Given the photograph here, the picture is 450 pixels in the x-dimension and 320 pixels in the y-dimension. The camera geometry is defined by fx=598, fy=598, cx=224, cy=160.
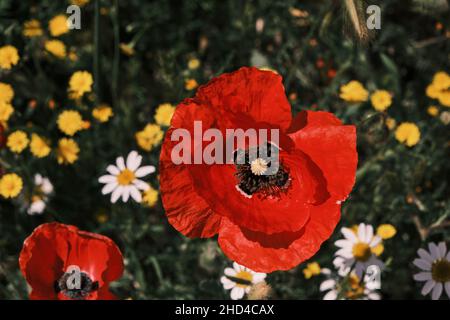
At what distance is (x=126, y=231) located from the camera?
117 inches

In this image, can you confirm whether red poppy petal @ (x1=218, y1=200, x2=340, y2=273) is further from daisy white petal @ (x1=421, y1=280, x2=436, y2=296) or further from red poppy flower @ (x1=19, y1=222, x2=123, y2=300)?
daisy white petal @ (x1=421, y1=280, x2=436, y2=296)

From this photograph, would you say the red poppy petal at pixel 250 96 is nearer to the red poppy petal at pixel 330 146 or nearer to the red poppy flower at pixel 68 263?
the red poppy petal at pixel 330 146

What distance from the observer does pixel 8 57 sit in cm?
300

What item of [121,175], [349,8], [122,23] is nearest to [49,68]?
[122,23]

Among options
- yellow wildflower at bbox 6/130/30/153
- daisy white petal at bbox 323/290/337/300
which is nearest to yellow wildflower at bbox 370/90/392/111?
daisy white petal at bbox 323/290/337/300

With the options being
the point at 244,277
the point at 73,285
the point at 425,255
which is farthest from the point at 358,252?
the point at 73,285

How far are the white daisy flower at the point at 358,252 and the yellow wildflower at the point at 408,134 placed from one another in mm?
518

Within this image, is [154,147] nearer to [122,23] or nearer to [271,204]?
[271,204]

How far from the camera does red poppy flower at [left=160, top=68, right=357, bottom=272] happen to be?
218 centimetres

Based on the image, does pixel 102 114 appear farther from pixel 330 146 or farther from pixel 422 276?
pixel 422 276

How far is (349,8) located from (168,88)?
1.29 metres

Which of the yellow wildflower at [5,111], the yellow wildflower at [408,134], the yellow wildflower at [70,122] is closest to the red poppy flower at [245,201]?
the yellow wildflower at [408,134]

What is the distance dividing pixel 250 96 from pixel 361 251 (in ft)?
3.18

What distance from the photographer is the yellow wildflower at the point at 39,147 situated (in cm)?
290
